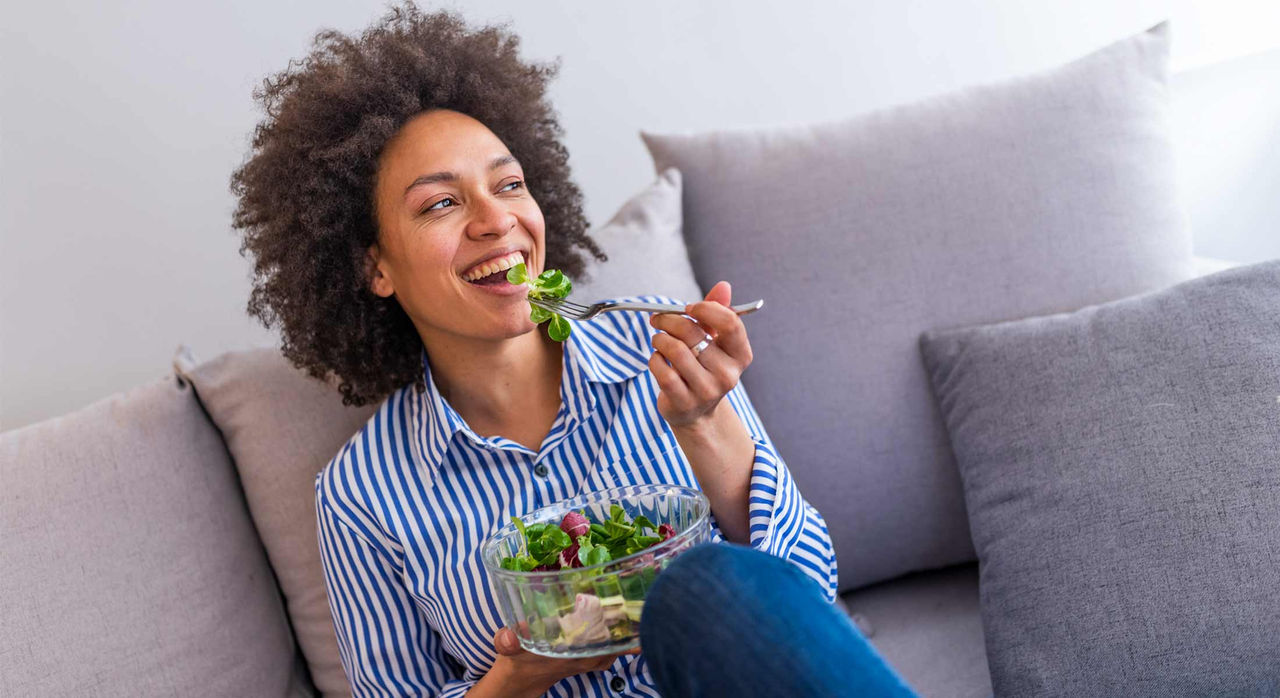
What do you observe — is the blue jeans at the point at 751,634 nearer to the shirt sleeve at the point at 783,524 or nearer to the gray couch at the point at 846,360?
the shirt sleeve at the point at 783,524

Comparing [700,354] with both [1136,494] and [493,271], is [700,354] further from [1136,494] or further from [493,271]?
[1136,494]

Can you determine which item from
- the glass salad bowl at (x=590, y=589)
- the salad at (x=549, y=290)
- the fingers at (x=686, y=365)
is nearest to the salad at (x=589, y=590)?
the glass salad bowl at (x=590, y=589)

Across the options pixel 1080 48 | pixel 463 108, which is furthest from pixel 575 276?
pixel 1080 48

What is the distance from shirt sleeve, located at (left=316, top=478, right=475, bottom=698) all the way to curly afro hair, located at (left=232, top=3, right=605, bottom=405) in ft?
0.84

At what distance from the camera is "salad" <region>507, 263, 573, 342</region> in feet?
4.39

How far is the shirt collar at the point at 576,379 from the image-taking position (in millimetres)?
1450

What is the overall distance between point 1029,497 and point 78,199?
166cm

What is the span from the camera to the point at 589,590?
3.26 ft

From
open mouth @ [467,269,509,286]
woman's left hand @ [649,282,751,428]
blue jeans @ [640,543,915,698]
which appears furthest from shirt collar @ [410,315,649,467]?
blue jeans @ [640,543,915,698]

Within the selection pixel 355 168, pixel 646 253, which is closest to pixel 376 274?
pixel 355 168

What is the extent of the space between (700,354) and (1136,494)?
628mm

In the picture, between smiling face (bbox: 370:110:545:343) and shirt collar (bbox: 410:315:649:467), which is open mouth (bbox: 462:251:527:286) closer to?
smiling face (bbox: 370:110:545:343)

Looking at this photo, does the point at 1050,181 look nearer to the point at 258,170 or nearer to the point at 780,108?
the point at 780,108

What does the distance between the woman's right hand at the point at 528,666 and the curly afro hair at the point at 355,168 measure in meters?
→ 0.49
